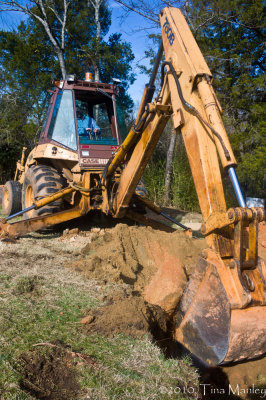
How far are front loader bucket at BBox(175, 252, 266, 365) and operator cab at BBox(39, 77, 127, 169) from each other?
340 centimetres

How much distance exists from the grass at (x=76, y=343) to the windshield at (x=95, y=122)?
2755 mm

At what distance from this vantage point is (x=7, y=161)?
1731 cm

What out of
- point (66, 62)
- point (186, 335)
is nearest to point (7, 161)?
point (66, 62)

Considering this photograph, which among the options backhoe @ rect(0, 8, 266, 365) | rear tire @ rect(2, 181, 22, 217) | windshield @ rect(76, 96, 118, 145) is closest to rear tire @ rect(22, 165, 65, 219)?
backhoe @ rect(0, 8, 266, 365)

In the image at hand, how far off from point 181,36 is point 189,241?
2781 mm

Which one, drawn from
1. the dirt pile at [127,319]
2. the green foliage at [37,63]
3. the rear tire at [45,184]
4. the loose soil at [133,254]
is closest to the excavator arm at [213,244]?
the dirt pile at [127,319]

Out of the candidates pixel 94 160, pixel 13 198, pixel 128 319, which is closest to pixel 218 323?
pixel 128 319

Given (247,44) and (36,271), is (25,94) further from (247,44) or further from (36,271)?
(36,271)

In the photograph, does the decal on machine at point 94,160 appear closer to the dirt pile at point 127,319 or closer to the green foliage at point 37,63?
the dirt pile at point 127,319

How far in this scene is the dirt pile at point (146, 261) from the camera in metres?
3.76

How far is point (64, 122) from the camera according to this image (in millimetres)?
6078

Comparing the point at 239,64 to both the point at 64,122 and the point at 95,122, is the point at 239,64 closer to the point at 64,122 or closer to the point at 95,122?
the point at 95,122

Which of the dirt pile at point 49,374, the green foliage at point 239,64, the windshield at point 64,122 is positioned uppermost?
the green foliage at point 239,64

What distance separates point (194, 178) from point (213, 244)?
25.2 inches
